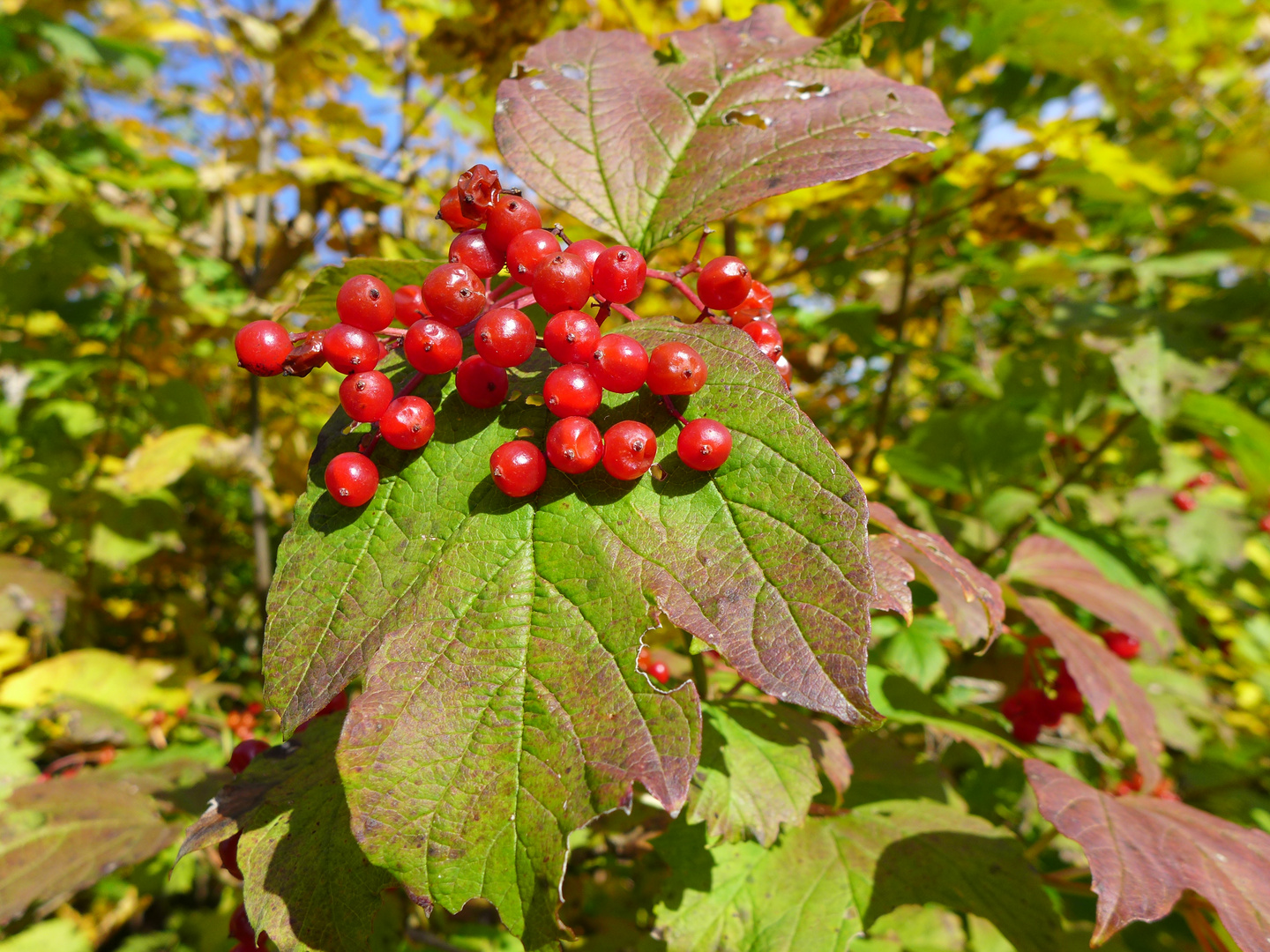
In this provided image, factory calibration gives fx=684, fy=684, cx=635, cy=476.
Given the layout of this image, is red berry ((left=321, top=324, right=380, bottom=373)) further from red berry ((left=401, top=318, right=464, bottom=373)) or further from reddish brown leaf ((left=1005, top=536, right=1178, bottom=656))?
reddish brown leaf ((left=1005, top=536, right=1178, bottom=656))

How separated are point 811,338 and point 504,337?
2600mm

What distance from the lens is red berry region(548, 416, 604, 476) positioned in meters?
0.89

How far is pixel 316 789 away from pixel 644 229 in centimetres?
108

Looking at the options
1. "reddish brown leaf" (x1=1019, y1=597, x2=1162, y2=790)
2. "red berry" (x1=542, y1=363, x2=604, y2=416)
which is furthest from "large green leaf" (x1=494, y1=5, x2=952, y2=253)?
"reddish brown leaf" (x1=1019, y1=597, x2=1162, y2=790)

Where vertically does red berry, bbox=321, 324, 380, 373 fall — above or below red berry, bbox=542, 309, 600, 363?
below

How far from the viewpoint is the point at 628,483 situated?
960 millimetres

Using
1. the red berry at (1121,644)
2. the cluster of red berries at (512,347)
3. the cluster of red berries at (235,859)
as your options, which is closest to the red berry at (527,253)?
the cluster of red berries at (512,347)

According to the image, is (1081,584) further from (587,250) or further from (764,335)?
(587,250)

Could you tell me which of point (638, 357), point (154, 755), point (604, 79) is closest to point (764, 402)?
point (638, 357)

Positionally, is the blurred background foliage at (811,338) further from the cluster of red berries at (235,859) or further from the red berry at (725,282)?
the red berry at (725,282)

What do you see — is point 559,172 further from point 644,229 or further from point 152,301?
point 152,301

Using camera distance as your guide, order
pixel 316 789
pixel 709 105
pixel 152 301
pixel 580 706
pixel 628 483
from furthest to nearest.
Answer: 1. pixel 152 301
2. pixel 709 105
3. pixel 316 789
4. pixel 628 483
5. pixel 580 706

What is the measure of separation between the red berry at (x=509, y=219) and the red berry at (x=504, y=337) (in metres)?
0.14

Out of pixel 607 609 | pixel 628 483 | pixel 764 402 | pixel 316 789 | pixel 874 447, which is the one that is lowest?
pixel 316 789
